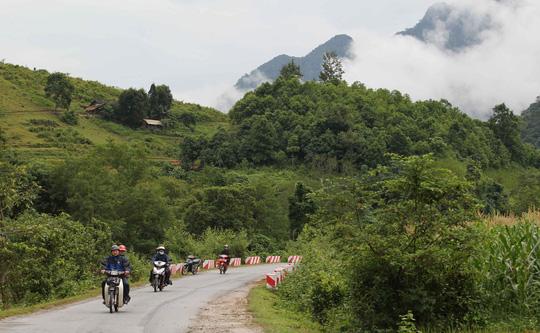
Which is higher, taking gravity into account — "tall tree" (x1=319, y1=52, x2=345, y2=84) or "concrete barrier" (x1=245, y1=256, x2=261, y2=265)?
"tall tree" (x1=319, y1=52, x2=345, y2=84)

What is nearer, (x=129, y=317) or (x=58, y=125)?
(x=129, y=317)

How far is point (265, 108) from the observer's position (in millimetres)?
126000

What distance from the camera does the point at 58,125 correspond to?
346ft

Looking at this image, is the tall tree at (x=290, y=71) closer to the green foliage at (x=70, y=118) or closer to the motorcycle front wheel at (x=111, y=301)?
the green foliage at (x=70, y=118)

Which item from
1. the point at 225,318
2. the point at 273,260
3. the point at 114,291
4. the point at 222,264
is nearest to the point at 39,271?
the point at 114,291

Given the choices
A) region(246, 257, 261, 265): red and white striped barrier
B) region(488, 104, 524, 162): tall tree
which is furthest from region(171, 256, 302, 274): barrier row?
region(488, 104, 524, 162): tall tree

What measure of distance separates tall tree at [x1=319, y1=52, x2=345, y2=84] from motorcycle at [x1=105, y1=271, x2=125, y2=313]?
144m

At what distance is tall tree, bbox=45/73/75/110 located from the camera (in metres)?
115

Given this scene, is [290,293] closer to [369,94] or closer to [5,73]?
[369,94]

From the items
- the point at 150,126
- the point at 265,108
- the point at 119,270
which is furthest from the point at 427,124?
the point at 119,270

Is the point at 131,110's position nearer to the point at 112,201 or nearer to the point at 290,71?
the point at 290,71

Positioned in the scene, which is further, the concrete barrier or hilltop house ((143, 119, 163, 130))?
hilltop house ((143, 119, 163, 130))

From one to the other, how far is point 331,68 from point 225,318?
14791 centimetres

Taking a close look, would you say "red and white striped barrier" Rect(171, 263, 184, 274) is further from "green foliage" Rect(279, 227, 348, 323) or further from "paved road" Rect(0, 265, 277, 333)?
"green foliage" Rect(279, 227, 348, 323)
